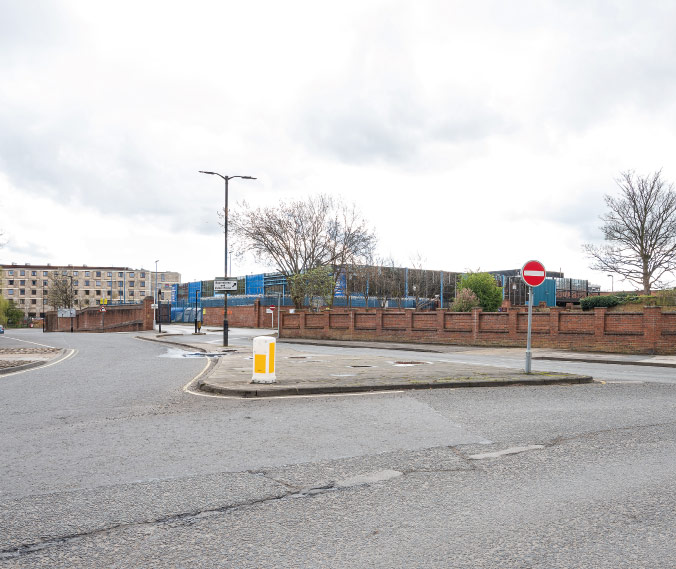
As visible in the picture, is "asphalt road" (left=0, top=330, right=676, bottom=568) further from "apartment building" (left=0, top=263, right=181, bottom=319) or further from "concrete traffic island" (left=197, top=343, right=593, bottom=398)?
"apartment building" (left=0, top=263, right=181, bottom=319)

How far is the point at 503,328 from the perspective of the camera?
3078cm

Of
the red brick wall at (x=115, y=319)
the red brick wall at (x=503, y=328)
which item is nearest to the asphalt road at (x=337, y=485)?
the red brick wall at (x=503, y=328)

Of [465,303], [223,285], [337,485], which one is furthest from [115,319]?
[337,485]

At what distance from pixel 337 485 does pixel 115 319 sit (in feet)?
241

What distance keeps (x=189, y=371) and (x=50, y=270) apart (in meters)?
155

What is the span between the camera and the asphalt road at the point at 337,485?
12.5 ft

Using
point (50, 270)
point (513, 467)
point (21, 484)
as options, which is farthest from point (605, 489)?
point (50, 270)

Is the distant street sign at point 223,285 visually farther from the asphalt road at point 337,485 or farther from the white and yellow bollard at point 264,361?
the asphalt road at point 337,485

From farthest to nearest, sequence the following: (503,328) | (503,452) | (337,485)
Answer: (503,328) → (503,452) → (337,485)

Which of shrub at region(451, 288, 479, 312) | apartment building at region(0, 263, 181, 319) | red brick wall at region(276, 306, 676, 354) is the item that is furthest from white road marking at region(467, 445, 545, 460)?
apartment building at region(0, 263, 181, 319)

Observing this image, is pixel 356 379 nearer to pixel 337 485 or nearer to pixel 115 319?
pixel 337 485

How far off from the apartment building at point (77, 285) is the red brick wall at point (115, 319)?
65392 millimetres

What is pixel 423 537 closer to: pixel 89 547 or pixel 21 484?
pixel 89 547

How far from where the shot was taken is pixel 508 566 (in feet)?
11.7
